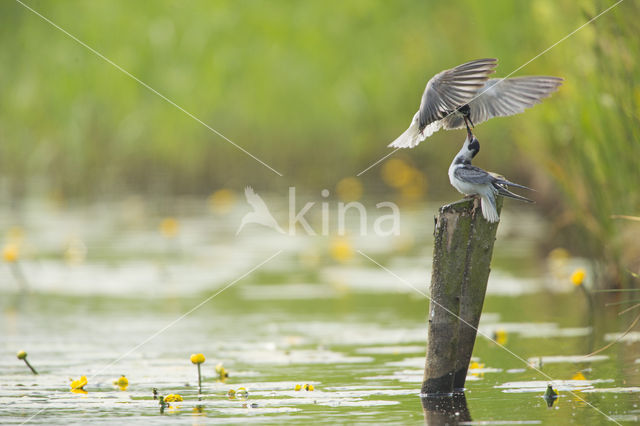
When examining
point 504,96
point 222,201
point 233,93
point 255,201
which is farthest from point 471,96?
point 233,93

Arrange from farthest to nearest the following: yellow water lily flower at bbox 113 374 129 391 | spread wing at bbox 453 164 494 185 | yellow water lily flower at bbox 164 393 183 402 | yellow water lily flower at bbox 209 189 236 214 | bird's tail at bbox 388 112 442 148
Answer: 1. yellow water lily flower at bbox 209 189 236 214
2. yellow water lily flower at bbox 113 374 129 391
3. bird's tail at bbox 388 112 442 148
4. yellow water lily flower at bbox 164 393 183 402
5. spread wing at bbox 453 164 494 185

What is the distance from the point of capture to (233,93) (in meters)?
26.5

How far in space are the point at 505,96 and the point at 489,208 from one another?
2.98 feet

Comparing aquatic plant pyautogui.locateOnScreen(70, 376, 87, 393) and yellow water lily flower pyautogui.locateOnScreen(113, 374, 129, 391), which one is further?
yellow water lily flower pyautogui.locateOnScreen(113, 374, 129, 391)

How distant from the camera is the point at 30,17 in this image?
29.3 meters

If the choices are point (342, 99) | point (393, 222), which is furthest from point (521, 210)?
point (342, 99)

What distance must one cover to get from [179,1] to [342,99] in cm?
580

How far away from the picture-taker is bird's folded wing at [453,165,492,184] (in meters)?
6.98

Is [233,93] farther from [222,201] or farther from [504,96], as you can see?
[504,96]

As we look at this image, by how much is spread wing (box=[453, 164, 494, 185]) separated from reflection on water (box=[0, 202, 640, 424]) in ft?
4.74

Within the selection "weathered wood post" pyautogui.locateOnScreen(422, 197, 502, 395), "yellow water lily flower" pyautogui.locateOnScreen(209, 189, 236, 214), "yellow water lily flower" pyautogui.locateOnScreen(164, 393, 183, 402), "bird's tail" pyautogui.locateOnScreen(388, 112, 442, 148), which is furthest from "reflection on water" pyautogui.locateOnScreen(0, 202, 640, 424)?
"yellow water lily flower" pyautogui.locateOnScreen(209, 189, 236, 214)

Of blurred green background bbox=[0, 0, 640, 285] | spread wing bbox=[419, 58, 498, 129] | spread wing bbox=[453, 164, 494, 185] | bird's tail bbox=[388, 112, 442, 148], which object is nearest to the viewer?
spread wing bbox=[453, 164, 494, 185]

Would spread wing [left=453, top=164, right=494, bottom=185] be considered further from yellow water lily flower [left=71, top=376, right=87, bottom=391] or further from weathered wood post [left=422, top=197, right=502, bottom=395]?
yellow water lily flower [left=71, top=376, right=87, bottom=391]

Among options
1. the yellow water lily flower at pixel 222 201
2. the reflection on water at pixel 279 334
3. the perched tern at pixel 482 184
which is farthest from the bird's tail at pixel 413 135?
the yellow water lily flower at pixel 222 201
